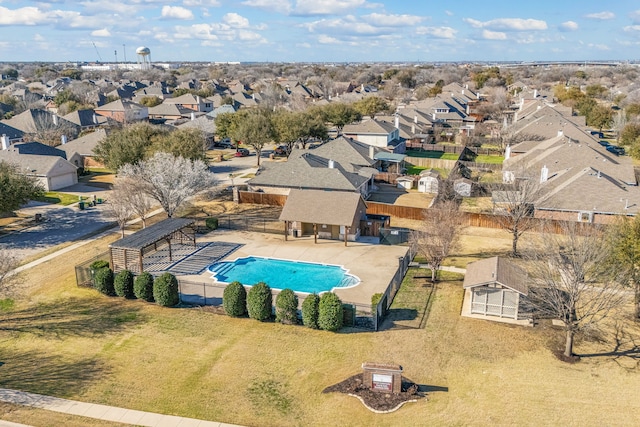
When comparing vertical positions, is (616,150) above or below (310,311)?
above

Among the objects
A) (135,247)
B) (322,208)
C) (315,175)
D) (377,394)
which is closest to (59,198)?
(135,247)

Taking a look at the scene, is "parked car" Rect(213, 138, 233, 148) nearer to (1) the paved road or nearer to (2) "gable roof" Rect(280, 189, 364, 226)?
(1) the paved road

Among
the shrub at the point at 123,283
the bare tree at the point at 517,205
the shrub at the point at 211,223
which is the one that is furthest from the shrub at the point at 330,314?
the shrub at the point at 211,223

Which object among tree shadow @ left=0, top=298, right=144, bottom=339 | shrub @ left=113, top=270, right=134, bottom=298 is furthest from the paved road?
shrub @ left=113, top=270, right=134, bottom=298

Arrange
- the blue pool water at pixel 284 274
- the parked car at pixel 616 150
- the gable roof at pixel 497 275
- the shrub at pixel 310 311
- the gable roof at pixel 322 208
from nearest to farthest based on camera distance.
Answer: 1. the shrub at pixel 310 311
2. the gable roof at pixel 497 275
3. the blue pool water at pixel 284 274
4. the gable roof at pixel 322 208
5. the parked car at pixel 616 150

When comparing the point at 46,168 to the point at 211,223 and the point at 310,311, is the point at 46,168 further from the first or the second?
the point at 310,311

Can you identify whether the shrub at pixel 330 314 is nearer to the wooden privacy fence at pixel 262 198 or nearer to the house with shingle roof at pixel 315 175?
the house with shingle roof at pixel 315 175
